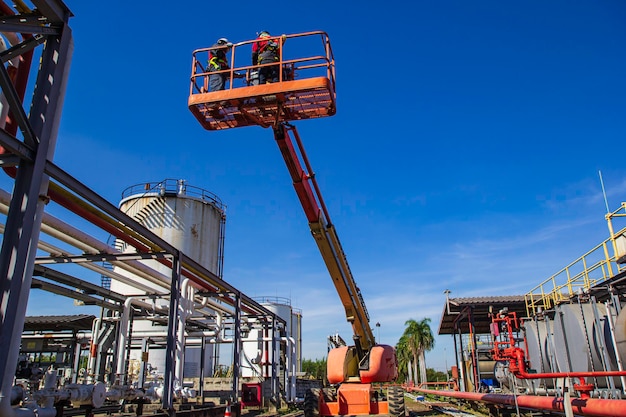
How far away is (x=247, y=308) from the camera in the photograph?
23719 mm

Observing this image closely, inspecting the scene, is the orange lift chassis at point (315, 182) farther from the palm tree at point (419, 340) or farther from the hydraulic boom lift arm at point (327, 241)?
the palm tree at point (419, 340)

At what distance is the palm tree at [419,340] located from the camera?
2532 inches

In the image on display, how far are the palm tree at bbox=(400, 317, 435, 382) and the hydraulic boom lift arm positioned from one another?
50.3 metres

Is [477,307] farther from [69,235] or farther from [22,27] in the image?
[22,27]

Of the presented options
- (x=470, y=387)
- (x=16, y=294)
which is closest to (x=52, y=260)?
(x=16, y=294)

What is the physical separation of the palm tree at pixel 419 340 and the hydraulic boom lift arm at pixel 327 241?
5035 cm

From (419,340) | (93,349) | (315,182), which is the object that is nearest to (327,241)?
(315,182)

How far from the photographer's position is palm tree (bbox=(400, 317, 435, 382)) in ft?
211

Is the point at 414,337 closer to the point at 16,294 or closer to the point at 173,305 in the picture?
the point at 173,305

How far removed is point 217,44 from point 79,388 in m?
8.55

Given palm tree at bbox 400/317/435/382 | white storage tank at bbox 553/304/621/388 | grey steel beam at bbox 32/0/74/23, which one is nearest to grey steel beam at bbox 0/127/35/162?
grey steel beam at bbox 32/0/74/23

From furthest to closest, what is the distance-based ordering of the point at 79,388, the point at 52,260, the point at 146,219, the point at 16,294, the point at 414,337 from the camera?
the point at 414,337 < the point at 146,219 < the point at 52,260 < the point at 79,388 < the point at 16,294

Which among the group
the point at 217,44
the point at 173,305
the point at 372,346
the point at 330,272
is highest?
the point at 217,44

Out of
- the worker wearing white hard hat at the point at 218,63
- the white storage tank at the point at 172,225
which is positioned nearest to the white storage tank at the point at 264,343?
the white storage tank at the point at 172,225
